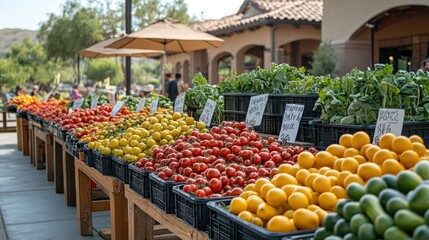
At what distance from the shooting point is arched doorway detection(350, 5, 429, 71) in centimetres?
1421

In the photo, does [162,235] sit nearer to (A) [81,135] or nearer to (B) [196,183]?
(A) [81,135]

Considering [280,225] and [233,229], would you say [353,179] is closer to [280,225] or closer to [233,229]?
[280,225]

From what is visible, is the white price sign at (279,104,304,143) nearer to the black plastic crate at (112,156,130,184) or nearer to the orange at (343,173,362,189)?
the black plastic crate at (112,156,130,184)

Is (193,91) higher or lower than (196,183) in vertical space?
higher

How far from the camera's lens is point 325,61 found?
1488 cm

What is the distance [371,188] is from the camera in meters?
1.78

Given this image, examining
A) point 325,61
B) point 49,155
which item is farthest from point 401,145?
point 325,61

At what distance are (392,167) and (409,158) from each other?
→ 146mm

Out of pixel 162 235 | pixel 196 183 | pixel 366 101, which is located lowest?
pixel 162 235

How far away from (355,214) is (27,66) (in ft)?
200

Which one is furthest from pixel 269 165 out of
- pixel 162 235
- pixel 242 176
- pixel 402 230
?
pixel 162 235

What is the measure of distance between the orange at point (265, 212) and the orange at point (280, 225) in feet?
0.31

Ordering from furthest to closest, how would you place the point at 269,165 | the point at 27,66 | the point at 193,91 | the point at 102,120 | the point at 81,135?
the point at 27,66, the point at 102,120, the point at 193,91, the point at 81,135, the point at 269,165

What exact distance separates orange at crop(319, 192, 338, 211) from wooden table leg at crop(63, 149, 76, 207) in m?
4.89
